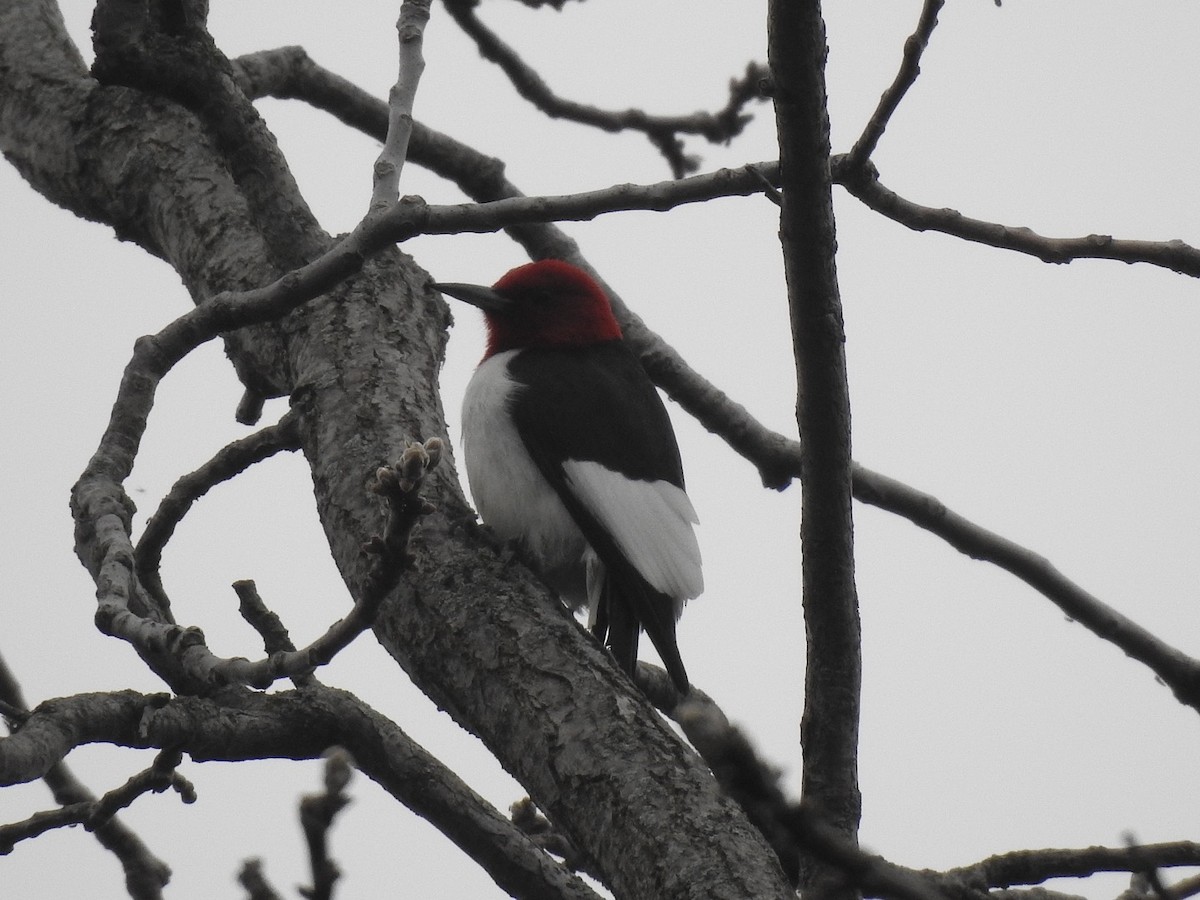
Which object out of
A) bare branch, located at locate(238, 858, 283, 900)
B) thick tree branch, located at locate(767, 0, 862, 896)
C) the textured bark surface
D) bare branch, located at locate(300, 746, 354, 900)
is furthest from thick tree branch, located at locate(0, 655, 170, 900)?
thick tree branch, located at locate(767, 0, 862, 896)

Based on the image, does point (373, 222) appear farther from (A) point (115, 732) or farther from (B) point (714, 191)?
(A) point (115, 732)

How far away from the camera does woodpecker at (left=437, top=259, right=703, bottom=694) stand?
3.74 metres

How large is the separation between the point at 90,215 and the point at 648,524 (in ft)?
5.57

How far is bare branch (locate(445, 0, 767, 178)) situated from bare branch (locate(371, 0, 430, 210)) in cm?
150

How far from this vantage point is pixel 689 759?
231cm

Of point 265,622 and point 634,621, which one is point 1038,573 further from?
point 265,622

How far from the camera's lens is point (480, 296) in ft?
15.4

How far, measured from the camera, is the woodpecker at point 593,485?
3.74 metres

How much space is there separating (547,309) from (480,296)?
9.6 inches

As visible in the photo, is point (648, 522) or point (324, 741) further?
point (648, 522)

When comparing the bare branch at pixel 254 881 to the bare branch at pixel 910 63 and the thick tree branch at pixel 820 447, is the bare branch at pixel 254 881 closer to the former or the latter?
the thick tree branch at pixel 820 447

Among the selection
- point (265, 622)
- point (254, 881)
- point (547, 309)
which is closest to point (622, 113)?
point (547, 309)

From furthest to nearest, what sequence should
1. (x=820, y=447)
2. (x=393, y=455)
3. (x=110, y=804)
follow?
1. (x=393, y=455)
2. (x=110, y=804)
3. (x=820, y=447)

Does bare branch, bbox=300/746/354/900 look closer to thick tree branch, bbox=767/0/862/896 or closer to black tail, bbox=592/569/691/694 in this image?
thick tree branch, bbox=767/0/862/896
